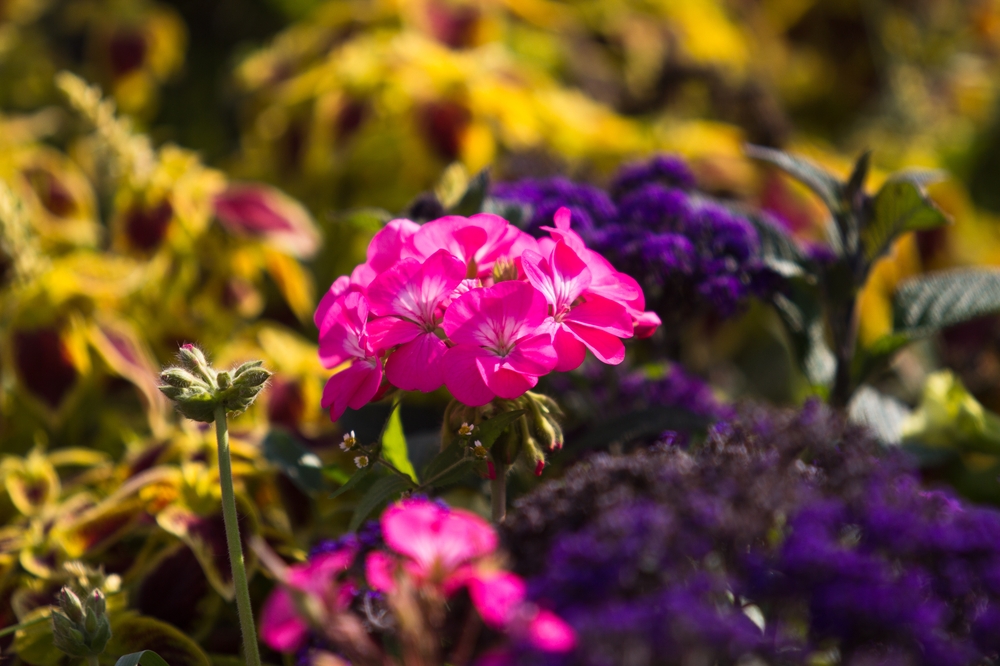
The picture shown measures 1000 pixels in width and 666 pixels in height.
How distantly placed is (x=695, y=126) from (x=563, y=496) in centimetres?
146

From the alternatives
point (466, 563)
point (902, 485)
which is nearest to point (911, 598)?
point (902, 485)

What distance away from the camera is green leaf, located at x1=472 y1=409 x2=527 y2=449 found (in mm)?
683

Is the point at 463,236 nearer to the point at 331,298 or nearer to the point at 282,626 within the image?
the point at 331,298

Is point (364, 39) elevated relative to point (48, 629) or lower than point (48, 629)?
elevated

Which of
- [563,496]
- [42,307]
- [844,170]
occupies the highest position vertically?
[563,496]

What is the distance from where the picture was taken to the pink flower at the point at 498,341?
651 mm

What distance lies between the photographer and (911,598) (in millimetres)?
497

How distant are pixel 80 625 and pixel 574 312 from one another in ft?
A: 1.59

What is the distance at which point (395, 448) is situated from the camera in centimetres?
78

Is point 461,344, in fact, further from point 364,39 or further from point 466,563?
point 364,39

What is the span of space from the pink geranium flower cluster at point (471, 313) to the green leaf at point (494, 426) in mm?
31

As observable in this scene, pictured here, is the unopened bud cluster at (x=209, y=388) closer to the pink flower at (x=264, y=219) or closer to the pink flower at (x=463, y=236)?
the pink flower at (x=463, y=236)

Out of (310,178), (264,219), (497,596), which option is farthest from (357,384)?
(310,178)

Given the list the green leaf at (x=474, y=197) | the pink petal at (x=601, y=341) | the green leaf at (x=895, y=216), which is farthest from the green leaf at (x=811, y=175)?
the pink petal at (x=601, y=341)
